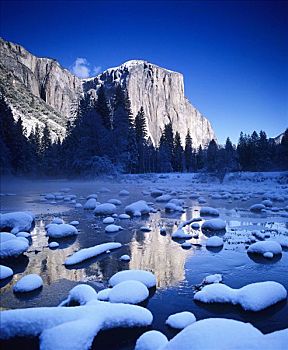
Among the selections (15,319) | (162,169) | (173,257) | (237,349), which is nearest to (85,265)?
(173,257)

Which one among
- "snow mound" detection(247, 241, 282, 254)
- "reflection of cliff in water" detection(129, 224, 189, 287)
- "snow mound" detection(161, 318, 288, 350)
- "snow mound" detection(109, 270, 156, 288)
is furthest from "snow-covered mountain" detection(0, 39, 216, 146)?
"snow mound" detection(161, 318, 288, 350)

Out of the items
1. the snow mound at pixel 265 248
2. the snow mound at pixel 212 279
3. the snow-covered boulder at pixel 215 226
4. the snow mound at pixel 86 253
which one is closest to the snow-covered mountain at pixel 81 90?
the snow-covered boulder at pixel 215 226

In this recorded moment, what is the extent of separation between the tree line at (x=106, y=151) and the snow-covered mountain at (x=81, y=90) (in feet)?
218

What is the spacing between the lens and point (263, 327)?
3766mm

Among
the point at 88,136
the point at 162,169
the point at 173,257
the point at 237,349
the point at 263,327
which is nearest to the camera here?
the point at 237,349

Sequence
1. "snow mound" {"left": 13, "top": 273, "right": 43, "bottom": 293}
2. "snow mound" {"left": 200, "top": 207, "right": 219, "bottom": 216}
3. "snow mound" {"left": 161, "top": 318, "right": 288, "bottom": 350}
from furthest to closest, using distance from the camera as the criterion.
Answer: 1. "snow mound" {"left": 200, "top": 207, "right": 219, "bottom": 216}
2. "snow mound" {"left": 13, "top": 273, "right": 43, "bottom": 293}
3. "snow mound" {"left": 161, "top": 318, "right": 288, "bottom": 350}

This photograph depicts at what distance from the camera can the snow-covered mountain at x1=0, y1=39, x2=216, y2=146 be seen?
12044cm

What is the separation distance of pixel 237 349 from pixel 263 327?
1.26m

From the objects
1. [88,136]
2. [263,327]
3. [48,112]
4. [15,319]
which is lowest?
[263,327]

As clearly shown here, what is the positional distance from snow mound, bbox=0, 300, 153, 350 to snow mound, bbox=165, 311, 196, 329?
9.9 inches

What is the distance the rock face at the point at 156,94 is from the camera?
A: 136125mm

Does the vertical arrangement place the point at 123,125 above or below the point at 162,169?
above

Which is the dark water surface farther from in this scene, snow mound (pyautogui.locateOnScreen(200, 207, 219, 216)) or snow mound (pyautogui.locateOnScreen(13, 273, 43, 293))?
snow mound (pyautogui.locateOnScreen(200, 207, 219, 216))

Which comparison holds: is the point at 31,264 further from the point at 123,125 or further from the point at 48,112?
the point at 48,112
